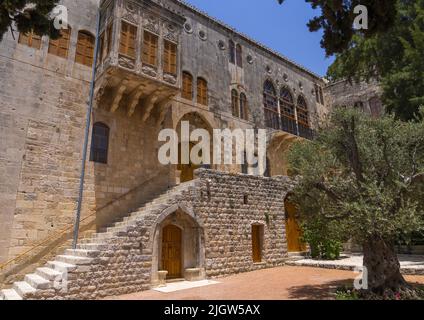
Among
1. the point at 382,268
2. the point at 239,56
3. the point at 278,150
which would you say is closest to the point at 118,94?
the point at 239,56

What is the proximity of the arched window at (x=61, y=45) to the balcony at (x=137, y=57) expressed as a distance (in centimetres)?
134

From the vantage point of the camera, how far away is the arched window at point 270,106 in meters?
20.8

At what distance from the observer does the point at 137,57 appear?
12594 mm

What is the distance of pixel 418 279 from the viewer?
992cm

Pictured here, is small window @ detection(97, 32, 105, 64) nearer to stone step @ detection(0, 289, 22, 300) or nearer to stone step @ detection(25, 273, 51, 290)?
stone step @ detection(25, 273, 51, 290)

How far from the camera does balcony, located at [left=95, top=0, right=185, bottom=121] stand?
12.4m

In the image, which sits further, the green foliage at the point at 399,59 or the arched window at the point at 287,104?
the arched window at the point at 287,104

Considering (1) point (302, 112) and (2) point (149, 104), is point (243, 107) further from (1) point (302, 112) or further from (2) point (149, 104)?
(2) point (149, 104)

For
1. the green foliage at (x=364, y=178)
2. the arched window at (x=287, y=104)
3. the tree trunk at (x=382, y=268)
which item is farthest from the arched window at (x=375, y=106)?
the tree trunk at (x=382, y=268)

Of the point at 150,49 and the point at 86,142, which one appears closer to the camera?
the point at 86,142

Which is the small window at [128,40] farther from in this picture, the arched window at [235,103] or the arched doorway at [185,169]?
the arched window at [235,103]

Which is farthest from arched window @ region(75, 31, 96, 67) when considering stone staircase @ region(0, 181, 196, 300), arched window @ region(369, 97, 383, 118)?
arched window @ region(369, 97, 383, 118)

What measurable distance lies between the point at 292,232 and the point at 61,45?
569 inches
